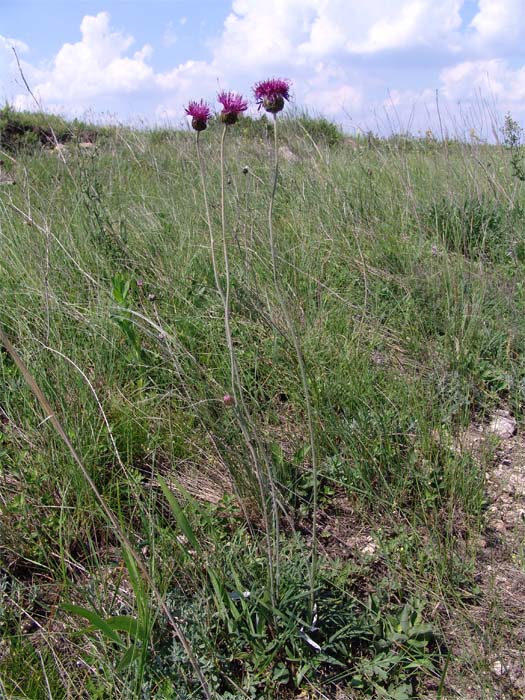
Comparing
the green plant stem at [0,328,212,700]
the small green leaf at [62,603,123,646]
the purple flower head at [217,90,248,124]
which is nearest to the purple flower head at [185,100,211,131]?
the purple flower head at [217,90,248,124]

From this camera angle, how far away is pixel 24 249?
2.71m

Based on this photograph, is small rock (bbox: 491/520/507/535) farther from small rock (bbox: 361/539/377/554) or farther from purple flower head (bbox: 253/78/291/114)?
purple flower head (bbox: 253/78/291/114)

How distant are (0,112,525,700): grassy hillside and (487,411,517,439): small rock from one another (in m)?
0.06

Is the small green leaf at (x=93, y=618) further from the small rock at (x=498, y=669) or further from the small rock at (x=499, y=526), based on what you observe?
the small rock at (x=499, y=526)

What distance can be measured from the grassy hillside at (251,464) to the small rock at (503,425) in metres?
0.06

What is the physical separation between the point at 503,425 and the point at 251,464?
38.8 inches

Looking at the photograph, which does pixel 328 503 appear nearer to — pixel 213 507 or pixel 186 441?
pixel 213 507

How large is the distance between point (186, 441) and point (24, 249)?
1487mm

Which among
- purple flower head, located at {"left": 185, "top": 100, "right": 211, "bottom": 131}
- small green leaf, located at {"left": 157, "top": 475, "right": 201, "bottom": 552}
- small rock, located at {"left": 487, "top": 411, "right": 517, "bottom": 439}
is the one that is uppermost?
purple flower head, located at {"left": 185, "top": 100, "right": 211, "bottom": 131}

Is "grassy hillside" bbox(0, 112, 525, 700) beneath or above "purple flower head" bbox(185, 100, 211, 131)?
beneath

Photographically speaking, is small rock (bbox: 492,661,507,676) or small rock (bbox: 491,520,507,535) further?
small rock (bbox: 491,520,507,535)

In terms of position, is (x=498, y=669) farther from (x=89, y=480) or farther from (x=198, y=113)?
(x=198, y=113)

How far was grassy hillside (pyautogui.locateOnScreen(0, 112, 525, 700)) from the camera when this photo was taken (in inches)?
48.7

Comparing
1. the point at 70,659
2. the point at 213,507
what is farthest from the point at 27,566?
the point at 213,507
